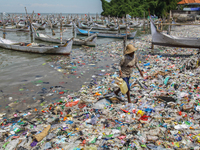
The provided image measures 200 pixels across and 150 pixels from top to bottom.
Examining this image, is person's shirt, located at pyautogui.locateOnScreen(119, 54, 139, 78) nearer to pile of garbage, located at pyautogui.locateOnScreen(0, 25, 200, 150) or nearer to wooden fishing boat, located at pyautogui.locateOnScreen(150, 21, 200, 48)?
pile of garbage, located at pyautogui.locateOnScreen(0, 25, 200, 150)

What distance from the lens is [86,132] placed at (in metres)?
3.50

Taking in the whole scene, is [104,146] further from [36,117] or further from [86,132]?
[36,117]

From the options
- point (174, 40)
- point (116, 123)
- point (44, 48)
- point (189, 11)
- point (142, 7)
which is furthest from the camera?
point (142, 7)

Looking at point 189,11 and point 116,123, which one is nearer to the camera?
point 116,123

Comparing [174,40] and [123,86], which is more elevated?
[174,40]

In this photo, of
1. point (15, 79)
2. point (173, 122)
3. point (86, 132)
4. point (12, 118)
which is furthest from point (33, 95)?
point (173, 122)

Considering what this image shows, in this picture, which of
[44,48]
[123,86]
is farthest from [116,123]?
[44,48]

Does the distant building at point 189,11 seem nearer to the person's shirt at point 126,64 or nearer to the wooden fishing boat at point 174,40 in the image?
the wooden fishing boat at point 174,40

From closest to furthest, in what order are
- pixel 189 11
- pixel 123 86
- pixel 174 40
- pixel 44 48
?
pixel 123 86, pixel 174 40, pixel 44 48, pixel 189 11

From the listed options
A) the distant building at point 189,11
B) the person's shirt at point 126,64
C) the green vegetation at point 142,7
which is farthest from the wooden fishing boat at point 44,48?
the green vegetation at point 142,7

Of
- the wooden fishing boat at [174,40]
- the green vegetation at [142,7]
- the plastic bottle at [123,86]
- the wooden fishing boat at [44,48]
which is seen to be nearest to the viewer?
the plastic bottle at [123,86]

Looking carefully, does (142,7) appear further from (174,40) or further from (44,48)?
(44,48)

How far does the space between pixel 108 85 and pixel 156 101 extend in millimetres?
2234

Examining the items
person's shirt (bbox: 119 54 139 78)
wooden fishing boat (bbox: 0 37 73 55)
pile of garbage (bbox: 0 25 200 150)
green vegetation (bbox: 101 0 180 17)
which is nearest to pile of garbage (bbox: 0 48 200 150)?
pile of garbage (bbox: 0 25 200 150)
